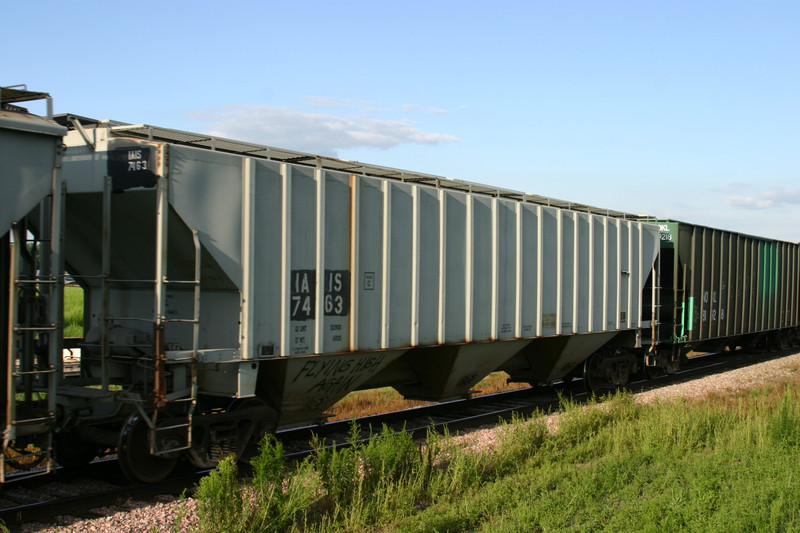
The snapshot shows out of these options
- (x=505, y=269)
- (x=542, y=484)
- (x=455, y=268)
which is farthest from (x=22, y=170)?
(x=505, y=269)

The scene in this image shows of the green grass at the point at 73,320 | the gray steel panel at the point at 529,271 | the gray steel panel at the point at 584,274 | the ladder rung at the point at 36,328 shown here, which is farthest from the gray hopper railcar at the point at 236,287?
the green grass at the point at 73,320

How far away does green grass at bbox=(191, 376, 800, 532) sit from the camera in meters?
5.94

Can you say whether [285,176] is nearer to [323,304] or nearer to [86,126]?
[323,304]

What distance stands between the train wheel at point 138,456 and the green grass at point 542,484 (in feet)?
3.38

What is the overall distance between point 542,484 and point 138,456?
14.0ft

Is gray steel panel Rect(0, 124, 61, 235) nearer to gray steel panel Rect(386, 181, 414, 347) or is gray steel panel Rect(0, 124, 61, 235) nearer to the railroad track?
the railroad track

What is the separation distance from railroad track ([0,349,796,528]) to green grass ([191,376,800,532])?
0.93 m

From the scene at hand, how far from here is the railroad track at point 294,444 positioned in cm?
662

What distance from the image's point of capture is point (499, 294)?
36.9 feet

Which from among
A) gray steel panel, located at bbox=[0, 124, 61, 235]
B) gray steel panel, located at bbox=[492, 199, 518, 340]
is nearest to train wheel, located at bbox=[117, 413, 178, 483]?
gray steel panel, located at bbox=[0, 124, 61, 235]

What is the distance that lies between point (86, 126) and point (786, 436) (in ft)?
31.8

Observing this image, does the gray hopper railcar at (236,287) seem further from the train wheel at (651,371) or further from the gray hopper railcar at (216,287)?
the train wheel at (651,371)

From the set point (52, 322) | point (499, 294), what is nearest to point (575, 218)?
point (499, 294)

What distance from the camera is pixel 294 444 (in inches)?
384
